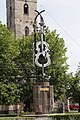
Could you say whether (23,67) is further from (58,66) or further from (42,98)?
(42,98)

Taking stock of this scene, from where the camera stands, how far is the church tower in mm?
76062

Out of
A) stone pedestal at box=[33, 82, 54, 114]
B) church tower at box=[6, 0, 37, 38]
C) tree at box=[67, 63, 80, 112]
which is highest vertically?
church tower at box=[6, 0, 37, 38]

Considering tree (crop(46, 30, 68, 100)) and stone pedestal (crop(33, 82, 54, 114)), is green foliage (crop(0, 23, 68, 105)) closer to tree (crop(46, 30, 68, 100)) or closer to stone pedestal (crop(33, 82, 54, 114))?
tree (crop(46, 30, 68, 100))

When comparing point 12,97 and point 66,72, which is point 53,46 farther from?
point 12,97

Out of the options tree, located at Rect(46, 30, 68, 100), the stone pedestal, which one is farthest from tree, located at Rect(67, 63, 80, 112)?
the stone pedestal

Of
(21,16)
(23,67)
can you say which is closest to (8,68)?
(23,67)

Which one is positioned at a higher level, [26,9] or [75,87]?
[26,9]

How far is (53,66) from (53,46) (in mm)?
2961

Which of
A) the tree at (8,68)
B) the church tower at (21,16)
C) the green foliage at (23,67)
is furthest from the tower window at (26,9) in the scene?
the tree at (8,68)

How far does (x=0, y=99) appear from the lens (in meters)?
46.3

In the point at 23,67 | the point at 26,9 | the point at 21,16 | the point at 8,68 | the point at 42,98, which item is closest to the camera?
the point at 42,98

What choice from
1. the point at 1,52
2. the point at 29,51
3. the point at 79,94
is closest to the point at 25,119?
the point at 1,52

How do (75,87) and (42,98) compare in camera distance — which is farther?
(75,87)

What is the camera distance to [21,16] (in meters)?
77.8
